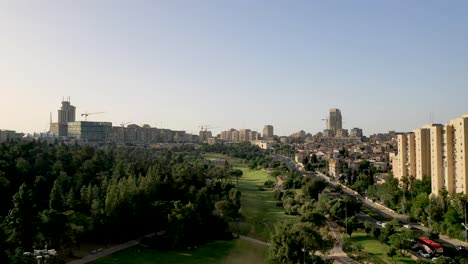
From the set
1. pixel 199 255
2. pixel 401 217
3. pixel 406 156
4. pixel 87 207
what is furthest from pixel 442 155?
pixel 87 207

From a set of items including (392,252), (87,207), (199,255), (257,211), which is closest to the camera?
(392,252)

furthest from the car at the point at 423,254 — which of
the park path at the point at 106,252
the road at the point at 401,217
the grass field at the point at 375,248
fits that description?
the park path at the point at 106,252

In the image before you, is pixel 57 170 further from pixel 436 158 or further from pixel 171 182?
pixel 436 158

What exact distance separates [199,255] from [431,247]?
15.4 m

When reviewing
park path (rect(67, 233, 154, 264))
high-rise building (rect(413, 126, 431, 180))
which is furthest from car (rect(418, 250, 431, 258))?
high-rise building (rect(413, 126, 431, 180))

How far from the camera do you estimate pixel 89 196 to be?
33.0 m

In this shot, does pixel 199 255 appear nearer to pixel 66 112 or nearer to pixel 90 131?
pixel 90 131

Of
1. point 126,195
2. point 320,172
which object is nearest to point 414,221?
point 126,195

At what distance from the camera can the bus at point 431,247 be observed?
29672mm

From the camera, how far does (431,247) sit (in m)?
30.0

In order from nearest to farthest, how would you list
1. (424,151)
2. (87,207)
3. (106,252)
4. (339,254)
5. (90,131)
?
(106,252) < (339,254) < (87,207) < (424,151) < (90,131)

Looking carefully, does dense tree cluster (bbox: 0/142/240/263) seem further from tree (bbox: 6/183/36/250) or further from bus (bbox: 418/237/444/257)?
bus (bbox: 418/237/444/257)

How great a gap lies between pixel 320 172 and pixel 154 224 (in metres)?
54.8

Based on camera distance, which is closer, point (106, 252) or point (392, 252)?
point (392, 252)
